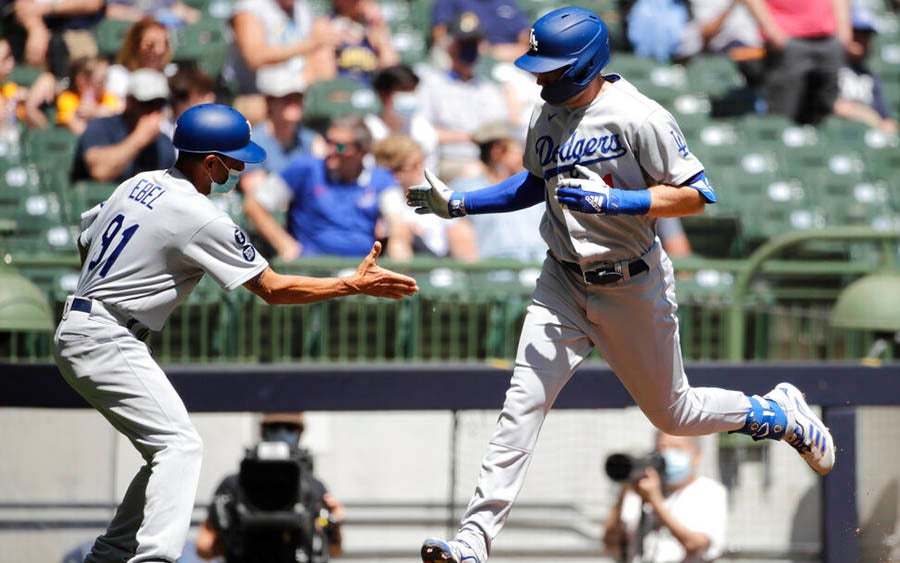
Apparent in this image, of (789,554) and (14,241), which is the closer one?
(789,554)

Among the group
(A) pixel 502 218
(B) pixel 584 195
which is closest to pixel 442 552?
(B) pixel 584 195

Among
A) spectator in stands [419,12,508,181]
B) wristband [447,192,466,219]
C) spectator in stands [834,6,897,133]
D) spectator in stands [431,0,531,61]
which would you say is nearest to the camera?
wristband [447,192,466,219]

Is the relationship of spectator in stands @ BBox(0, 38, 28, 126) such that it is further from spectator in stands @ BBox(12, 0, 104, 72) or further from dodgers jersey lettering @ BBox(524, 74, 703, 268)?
dodgers jersey lettering @ BBox(524, 74, 703, 268)

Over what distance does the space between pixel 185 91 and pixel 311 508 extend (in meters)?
3.51

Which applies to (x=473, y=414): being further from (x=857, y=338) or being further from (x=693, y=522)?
(x=857, y=338)

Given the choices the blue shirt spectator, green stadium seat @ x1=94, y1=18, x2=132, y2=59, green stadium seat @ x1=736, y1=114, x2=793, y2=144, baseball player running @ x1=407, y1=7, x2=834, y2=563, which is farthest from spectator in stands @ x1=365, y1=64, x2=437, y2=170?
baseball player running @ x1=407, y1=7, x2=834, y2=563

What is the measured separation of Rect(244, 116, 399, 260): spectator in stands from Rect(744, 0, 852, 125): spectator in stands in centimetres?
361

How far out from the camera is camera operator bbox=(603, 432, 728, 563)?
571 cm

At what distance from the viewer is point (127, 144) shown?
297 inches

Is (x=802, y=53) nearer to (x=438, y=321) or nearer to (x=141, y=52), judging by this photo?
(x=438, y=321)

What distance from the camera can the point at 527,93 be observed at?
876 cm

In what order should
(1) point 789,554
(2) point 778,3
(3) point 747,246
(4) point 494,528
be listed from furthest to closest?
(2) point 778,3, (3) point 747,246, (1) point 789,554, (4) point 494,528

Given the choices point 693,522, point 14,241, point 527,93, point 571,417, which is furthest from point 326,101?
point 693,522

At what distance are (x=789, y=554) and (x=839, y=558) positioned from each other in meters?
0.43
